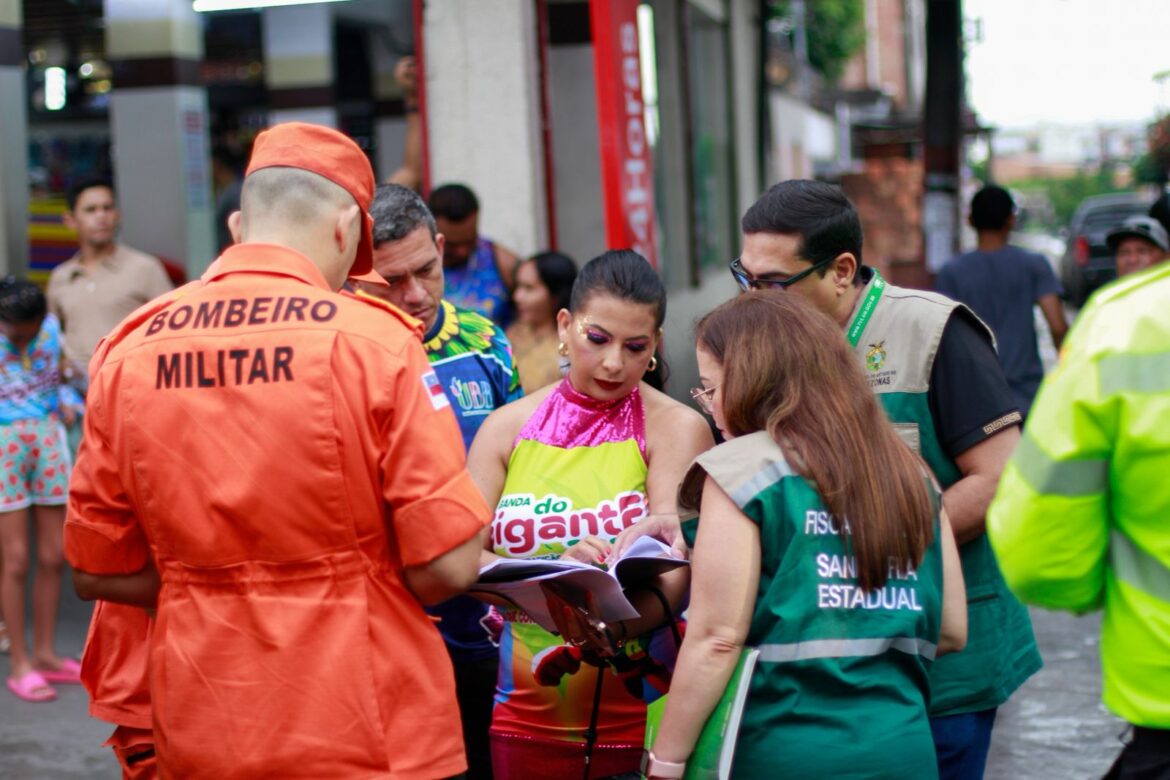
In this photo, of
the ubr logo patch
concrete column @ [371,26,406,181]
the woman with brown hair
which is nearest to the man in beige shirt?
the ubr logo patch

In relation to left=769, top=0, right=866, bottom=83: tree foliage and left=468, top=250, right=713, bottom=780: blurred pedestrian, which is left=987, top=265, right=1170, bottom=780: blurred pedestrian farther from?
left=769, top=0, right=866, bottom=83: tree foliage

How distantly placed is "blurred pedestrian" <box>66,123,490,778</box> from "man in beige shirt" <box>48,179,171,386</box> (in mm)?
5240

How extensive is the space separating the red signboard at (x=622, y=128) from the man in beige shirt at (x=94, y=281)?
8.88 feet

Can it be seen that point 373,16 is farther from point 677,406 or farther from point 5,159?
point 677,406

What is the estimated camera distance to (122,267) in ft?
25.2

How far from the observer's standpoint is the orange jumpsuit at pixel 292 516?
97.9 inches

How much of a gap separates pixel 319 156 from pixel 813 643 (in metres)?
1.32

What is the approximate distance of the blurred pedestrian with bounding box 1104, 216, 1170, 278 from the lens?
787 cm

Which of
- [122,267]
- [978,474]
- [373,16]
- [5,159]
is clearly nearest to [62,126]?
[373,16]

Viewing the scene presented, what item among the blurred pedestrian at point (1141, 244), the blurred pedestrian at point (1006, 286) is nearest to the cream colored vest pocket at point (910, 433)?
the blurred pedestrian at point (1006, 286)

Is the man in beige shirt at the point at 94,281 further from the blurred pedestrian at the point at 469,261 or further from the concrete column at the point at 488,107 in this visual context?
the blurred pedestrian at the point at 469,261

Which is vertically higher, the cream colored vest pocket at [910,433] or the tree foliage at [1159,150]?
the tree foliage at [1159,150]

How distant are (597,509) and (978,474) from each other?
874mm

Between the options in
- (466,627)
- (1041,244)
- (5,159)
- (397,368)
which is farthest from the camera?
(1041,244)
